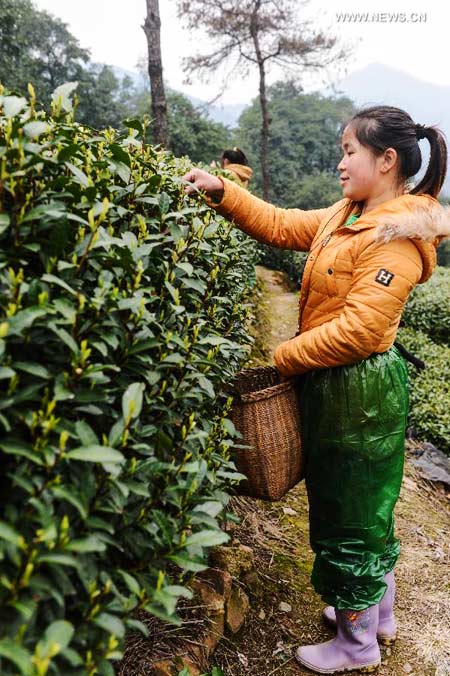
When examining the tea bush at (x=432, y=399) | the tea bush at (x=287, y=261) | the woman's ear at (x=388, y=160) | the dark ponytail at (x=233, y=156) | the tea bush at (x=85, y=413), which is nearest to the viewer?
the tea bush at (x=85, y=413)

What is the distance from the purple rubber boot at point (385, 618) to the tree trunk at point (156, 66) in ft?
22.4

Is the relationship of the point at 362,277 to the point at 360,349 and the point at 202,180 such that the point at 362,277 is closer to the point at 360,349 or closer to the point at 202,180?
the point at 360,349

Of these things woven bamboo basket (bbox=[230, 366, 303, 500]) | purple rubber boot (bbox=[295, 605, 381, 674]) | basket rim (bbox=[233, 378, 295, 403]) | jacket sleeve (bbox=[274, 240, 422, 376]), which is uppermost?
jacket sleeve (bbox=[274, 240, 422, 376])

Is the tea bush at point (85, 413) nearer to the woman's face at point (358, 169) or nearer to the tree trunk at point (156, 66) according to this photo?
the woman's face at point (358, 169)

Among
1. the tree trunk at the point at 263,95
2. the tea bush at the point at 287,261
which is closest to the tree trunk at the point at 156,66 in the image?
the tea bush at the point at 287,261

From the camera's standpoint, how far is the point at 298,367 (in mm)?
2170

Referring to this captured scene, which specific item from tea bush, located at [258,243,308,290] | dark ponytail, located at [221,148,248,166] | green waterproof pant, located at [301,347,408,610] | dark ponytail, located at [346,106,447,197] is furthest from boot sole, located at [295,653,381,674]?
tea bush, located at [258,243,308,290]

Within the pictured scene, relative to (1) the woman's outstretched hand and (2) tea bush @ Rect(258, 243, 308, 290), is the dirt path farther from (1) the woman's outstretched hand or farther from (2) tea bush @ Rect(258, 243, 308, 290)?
(2) tea bush @ Rect(258, 243, 308, 290)

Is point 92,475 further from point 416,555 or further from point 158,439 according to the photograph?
point 416,555

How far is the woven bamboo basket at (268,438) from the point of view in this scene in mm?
2113

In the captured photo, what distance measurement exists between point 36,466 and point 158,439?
376mm

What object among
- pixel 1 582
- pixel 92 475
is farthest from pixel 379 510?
pixel 1 582

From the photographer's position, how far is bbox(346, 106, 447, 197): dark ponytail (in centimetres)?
208

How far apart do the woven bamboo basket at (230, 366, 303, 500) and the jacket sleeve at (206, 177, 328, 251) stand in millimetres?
710
